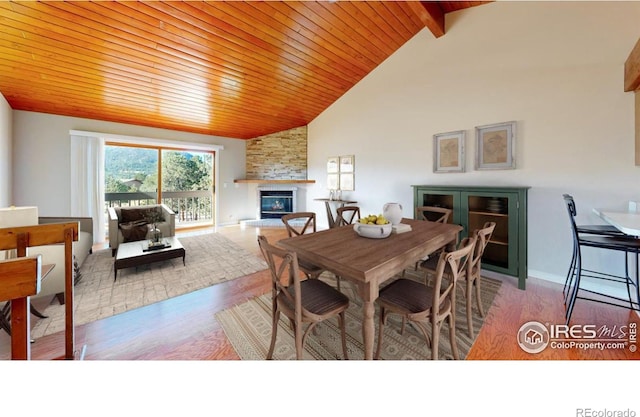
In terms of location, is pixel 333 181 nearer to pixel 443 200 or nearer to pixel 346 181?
pixel 346 181

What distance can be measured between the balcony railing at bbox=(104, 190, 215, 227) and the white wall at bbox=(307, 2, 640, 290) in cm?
486

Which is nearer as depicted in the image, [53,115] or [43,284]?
[43,284]

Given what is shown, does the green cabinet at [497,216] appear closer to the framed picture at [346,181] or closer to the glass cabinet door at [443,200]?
the glass cabinet door at [443,200]

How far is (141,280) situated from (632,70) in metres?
5.44

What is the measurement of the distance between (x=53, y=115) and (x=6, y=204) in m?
1.63

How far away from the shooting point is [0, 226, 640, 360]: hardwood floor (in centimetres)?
163

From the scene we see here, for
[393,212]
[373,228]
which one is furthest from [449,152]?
[373,228]

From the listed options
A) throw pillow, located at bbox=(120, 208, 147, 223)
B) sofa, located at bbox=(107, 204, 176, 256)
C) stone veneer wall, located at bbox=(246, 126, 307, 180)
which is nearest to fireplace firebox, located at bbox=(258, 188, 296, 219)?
stone veneer wall, located at bbox=(246, 126, 307, 180)

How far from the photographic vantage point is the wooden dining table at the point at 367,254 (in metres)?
1.26

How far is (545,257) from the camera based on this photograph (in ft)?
9.30

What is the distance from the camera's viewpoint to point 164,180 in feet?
18.0

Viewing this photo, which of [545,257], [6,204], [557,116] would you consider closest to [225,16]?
[557,116]

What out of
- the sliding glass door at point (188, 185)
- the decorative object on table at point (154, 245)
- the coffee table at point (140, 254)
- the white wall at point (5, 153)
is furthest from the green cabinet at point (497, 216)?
the white wall at point (5, 153)

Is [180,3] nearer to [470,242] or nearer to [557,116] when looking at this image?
[470,242]
